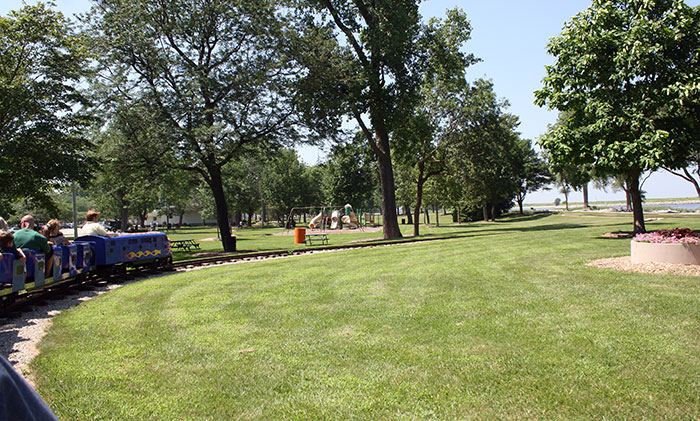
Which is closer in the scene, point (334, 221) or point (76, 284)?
point (76, 284)

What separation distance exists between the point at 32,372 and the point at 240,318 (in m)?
2.78

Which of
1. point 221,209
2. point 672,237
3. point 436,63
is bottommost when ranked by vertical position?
point 672,237

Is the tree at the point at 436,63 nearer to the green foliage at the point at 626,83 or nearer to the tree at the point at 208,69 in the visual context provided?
the tree at the point at 208,69

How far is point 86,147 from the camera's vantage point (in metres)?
22.3

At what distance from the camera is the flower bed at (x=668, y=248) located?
33.8 feet

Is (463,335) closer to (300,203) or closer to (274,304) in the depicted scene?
(274,304)

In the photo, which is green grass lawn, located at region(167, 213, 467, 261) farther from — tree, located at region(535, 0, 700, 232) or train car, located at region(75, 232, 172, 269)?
tree, located at region(535, 0, 700, 232)

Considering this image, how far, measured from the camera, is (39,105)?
19484mm

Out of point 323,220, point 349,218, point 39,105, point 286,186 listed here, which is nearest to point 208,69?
point 39,105

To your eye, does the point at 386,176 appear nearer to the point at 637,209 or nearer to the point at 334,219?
the point at 637,209

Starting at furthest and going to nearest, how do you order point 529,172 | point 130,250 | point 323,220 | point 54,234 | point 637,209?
point 529,172 < point 323,220 < point 637,209 < point 130,250 < point 54,234

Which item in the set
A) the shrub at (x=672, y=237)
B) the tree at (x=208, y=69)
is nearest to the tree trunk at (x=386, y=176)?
the tree at (x=208, y=69)

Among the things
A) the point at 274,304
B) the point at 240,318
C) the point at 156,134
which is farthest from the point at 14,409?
the point at 156,134

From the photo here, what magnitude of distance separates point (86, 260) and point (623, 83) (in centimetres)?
1679
